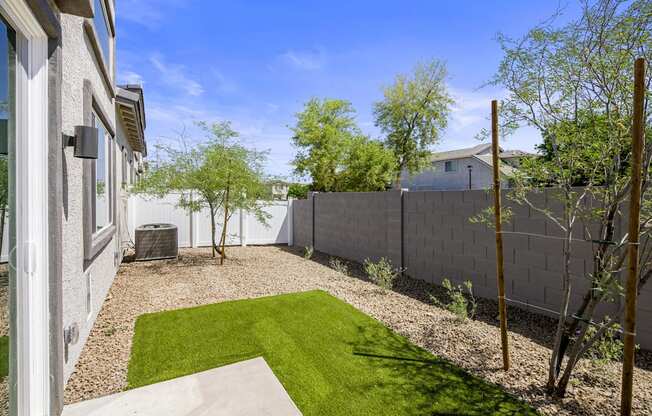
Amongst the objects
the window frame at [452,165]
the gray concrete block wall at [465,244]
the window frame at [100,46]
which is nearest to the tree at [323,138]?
the window frame at [452,165]

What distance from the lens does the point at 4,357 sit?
1.85m

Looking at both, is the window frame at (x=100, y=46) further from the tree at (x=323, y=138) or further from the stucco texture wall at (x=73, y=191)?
the tree at (x=323, y=138)

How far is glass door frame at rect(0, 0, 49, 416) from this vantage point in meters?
1.93

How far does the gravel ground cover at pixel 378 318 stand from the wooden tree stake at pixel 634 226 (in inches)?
21.8

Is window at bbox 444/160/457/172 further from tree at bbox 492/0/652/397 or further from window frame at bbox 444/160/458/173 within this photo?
tree at bbox 492/0/652/397

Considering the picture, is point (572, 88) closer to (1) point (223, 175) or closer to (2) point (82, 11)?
(2) point (82, 11)

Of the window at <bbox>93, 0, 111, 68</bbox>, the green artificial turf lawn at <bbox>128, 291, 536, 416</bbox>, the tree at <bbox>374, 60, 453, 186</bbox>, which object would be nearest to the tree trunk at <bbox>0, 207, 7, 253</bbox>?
the green artificial turf lawn at <bbox>128, 291, 536, 416</bbox>

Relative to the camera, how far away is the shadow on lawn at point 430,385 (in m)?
2.56

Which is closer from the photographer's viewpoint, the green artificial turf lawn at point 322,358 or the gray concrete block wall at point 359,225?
the green artificial turf lawn at point 322,358

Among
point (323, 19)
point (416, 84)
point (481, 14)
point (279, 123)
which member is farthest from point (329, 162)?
point (481, 14)

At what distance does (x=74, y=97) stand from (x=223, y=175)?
4.81 metres

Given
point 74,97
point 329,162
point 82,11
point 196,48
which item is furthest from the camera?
point 329,162

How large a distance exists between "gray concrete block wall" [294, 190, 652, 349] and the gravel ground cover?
0.37 metres

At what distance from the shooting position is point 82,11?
248 cm
